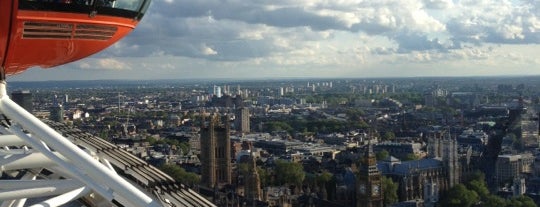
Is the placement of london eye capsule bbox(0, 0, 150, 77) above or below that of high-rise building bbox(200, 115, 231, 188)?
above

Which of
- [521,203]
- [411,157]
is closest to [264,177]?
[411,157]

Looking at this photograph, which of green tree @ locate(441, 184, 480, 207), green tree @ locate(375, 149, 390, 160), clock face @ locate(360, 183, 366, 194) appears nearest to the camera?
clock face @ locate(360, 183, 366, 194)

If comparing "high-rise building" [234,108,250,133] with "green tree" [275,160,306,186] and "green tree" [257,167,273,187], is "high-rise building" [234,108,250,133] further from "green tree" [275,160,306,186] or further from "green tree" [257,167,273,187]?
"green tree" [257,167,273,187]

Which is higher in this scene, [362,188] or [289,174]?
[362,188]

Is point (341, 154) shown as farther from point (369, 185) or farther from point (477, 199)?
point (369, 185)

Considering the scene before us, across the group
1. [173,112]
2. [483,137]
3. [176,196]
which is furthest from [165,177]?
[173,112]

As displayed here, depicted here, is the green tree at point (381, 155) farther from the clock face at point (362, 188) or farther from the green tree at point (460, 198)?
the clock face at point (362, 188)

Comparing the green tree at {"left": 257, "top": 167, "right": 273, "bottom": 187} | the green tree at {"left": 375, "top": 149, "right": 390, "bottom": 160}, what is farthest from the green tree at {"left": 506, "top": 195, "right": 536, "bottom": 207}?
the green tree at {"left": 375, "top": 149, "right": 390, "bottom": 160}
